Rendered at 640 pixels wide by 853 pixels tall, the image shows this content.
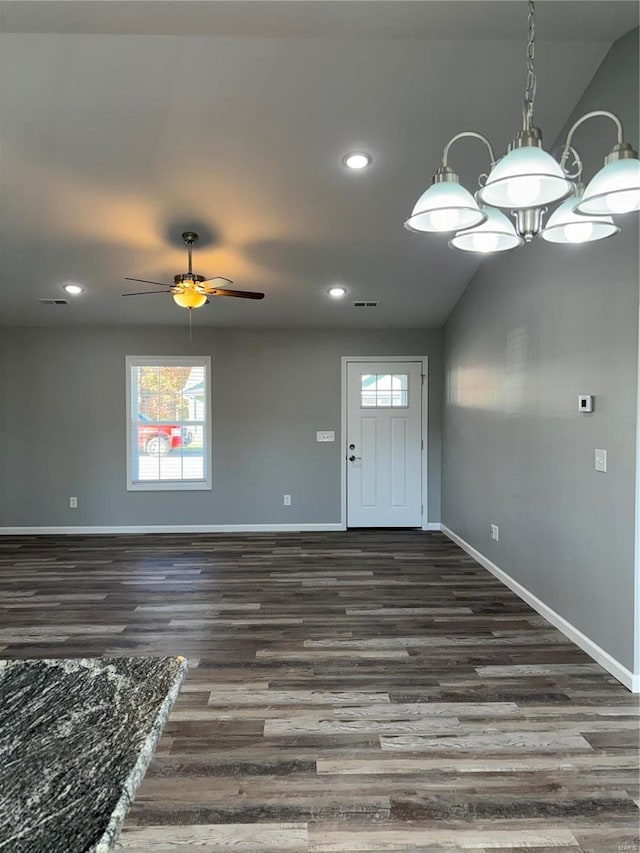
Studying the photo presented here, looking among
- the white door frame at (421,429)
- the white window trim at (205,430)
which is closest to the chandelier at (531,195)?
the white door frame at (421,429)

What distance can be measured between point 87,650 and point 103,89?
331 centimetres

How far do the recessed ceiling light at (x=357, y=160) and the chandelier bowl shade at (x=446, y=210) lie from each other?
1.96 m

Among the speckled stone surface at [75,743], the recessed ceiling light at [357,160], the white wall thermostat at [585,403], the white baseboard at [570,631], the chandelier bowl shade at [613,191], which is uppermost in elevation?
the recessed ceiling light at [357,160]

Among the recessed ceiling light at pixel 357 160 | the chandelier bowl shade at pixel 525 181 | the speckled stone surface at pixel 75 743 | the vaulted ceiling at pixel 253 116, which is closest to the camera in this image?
the speckled stone surface at pixel 75 743

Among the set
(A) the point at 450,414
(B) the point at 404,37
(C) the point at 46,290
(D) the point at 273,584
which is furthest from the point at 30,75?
(A) the point at 450,414

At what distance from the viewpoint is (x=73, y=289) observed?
5.02m

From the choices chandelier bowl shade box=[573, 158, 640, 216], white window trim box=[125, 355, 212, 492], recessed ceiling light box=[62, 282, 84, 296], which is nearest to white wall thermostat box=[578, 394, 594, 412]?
chandelier bowl shade box=[573, 158, 640, 216]

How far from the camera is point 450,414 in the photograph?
225 inches

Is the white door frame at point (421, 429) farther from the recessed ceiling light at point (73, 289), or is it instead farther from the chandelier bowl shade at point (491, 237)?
the chandelier bowl shade at point (491, 237)

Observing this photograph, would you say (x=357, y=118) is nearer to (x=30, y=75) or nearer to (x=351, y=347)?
(x=30, y=75)

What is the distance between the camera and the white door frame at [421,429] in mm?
6059

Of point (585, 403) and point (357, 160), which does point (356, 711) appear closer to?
point (585, 403)

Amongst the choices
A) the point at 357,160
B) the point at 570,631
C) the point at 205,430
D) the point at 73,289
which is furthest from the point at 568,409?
the point at 73,289

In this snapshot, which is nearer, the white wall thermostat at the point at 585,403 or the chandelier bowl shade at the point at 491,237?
the chandelier bowl shade at the point at 491,237
